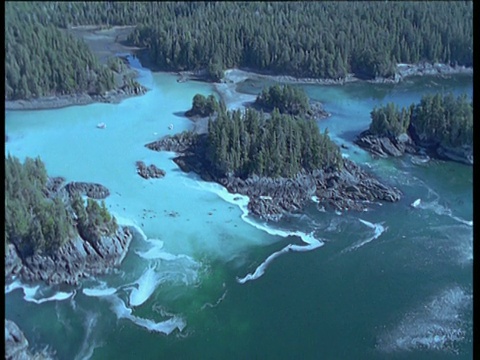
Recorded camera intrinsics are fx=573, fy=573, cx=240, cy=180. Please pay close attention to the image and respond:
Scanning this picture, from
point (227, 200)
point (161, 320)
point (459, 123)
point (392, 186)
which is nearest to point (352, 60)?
point (459, 123)

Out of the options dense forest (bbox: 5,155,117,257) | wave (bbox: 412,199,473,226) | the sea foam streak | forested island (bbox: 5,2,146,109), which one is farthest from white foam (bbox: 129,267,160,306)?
forested island (bbox: 5,2,146,109)

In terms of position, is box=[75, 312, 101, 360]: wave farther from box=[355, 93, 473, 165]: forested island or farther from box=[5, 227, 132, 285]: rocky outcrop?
box=[355, 93, 473, 165]: forested island

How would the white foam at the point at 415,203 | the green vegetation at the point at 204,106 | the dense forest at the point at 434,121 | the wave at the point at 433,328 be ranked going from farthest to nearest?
the green vegetation at the point at 204,106
the dense forest at the point at 434,121
the white foam at the point at 415,203
the wave at the point at 433,328

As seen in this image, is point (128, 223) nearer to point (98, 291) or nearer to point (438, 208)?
point (98, 291)

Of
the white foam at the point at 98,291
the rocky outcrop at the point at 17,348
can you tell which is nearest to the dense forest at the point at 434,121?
the white foam at the point at 98,291

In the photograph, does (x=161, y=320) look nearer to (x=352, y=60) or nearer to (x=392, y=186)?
(x=392, y=186)

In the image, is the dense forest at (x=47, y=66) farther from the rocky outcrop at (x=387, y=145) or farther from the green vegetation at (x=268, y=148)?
the rocky outcrop at (x=387, y=145)

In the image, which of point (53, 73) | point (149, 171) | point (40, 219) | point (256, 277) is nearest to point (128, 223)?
point (40, 219)
